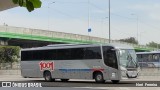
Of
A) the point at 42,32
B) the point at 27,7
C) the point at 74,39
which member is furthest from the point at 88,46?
the point at 74,39

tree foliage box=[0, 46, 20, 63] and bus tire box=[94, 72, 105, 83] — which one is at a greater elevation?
tree foliage box=[0, 46, 20, 63]

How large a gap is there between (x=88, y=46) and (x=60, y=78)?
332 cm

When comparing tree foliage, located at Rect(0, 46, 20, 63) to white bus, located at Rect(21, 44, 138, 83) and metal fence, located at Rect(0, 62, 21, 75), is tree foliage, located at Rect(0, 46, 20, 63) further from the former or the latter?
white bus, located at Rect(21, 44, 138, 83)

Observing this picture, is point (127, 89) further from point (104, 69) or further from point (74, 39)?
point (74, 39)

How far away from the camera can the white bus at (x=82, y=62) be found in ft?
84.7

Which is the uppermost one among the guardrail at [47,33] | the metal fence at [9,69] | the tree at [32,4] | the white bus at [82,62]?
the guardrail at [47,33]

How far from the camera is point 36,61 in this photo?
30.1 m

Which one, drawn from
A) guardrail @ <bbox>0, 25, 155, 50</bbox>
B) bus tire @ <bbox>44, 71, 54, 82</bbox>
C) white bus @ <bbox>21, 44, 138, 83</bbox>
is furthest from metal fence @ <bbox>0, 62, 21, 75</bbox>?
bus tire @ <bbox>44, 71, 54, 82</bbox>

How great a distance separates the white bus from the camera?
2581 cm

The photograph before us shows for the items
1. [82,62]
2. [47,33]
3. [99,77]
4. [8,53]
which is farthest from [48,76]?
[47,33]

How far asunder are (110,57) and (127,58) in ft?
5.16

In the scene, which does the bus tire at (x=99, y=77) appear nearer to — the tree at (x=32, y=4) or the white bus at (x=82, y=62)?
the white bus at (x=82, y=62)

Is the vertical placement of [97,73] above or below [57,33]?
below

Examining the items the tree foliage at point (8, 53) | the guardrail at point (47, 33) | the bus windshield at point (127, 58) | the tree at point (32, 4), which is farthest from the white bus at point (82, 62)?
the guardrail at point (47, 33)
